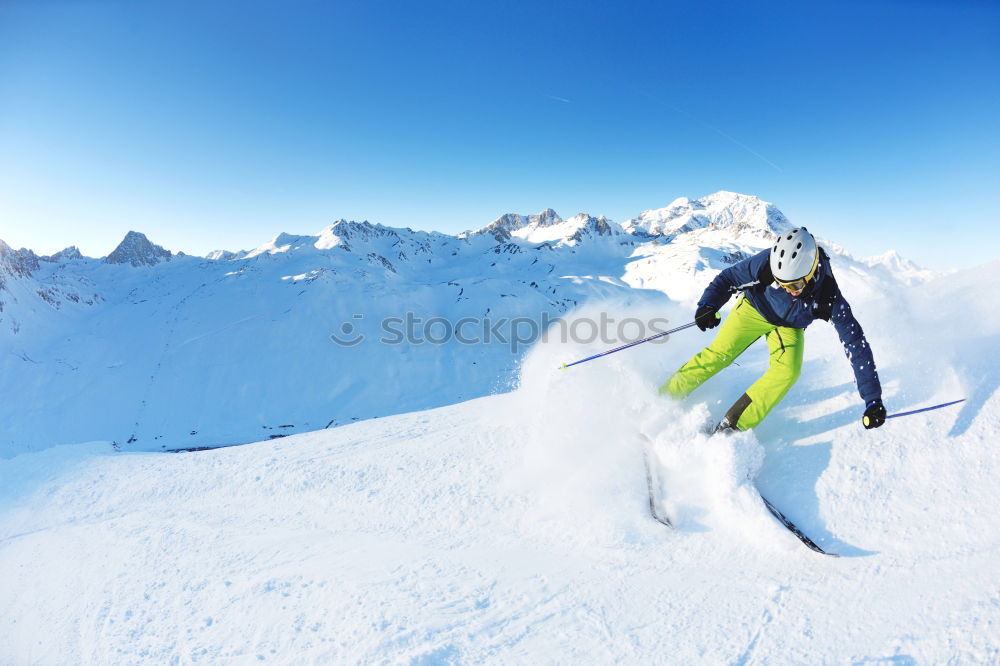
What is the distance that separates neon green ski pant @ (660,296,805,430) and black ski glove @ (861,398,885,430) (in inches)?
Answer: 26.3

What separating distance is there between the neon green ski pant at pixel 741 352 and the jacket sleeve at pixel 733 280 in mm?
201

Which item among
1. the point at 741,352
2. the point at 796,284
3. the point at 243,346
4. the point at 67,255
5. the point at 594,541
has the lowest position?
the point at 243,346

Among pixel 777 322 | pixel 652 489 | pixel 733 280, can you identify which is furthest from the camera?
pixel 733 280

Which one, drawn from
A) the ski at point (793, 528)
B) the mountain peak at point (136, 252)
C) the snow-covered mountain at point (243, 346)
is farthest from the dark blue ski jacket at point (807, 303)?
the mountain peak at point (136, 252)

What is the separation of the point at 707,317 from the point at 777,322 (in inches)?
27.7

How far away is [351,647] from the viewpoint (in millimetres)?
2986

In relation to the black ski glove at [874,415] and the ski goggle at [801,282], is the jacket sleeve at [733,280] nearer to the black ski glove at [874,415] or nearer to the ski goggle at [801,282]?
the ski goggle at [801,282]

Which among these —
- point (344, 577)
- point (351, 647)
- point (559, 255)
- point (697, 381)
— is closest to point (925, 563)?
point (697, 381)

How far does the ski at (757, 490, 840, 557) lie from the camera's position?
3292mm

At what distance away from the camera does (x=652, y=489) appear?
4.21 m

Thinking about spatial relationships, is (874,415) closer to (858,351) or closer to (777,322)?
(858,351)

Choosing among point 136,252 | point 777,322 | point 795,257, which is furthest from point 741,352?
point 136,252

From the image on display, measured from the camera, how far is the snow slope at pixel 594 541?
9.40ft

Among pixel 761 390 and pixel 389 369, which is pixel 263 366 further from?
pixel 761 390
